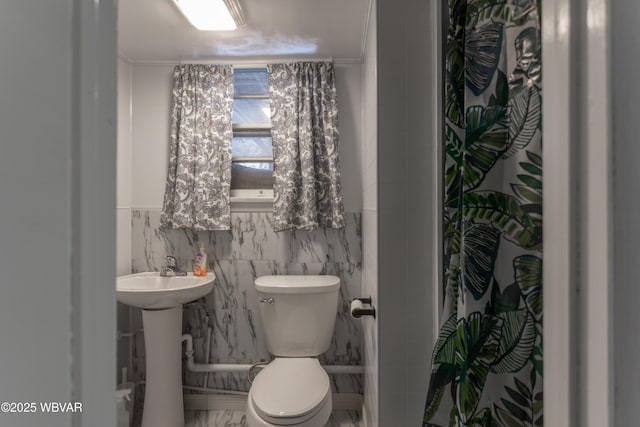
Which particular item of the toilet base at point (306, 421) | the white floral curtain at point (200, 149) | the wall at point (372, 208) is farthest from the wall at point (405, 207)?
the white floral curtain at point (200, 149)

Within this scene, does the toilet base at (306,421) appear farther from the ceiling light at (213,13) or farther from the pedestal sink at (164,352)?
the ceiling light at (213,13)

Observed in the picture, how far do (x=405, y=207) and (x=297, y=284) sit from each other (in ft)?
3.28

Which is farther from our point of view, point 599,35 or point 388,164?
point 388,164

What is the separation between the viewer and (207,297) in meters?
2.19

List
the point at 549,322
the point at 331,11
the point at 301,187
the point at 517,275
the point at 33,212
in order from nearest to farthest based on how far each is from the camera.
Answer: the point at 33,212, the point at 549,322, the point at 517,275, the point at 331,11, the point at 301,187

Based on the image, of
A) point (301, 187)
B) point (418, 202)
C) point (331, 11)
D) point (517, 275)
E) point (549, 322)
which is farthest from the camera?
point (301, 187)

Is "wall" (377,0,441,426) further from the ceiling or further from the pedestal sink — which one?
the pedestal sink

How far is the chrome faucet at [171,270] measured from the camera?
6.91 ft

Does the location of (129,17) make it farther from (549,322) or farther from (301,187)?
(549,322)

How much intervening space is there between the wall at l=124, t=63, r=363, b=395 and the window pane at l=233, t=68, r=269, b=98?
485 mm

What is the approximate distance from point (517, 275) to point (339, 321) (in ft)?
5.49
